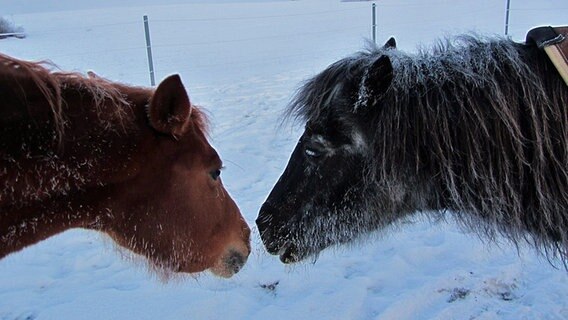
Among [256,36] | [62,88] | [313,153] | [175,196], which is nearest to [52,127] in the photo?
[62,88]

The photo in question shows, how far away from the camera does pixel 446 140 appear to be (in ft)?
5.65

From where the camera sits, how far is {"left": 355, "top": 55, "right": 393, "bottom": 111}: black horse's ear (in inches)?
67.0

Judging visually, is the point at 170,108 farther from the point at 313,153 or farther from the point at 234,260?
the point at 234,260

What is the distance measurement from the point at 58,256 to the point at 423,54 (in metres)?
3.21

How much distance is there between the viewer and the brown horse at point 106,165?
1510 millimetres

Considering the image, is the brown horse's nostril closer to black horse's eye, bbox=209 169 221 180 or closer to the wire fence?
black horse's eye, bbox=209 169 221 180

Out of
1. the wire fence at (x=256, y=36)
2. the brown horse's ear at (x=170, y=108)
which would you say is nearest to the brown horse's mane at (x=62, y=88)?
the brown horse's ear at (x=170, y=108)

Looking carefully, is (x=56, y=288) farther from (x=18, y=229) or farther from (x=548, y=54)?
(x=548, y=54)

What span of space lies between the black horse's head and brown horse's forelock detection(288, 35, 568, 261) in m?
0.02

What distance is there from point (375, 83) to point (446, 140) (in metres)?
0.34

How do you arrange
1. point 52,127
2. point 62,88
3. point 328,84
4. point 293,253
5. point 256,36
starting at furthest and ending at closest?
point 256,36, point 293,253, point 328,84, point 62,88, point 52,127

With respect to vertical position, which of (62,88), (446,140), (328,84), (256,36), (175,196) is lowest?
(256,36)

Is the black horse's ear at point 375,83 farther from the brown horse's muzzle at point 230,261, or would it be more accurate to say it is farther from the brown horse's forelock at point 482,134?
the brown horse's muzzle at point 230,261

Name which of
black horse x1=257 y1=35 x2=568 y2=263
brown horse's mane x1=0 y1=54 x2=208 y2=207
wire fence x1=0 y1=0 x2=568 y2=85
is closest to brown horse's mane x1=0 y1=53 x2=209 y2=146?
brown horse's mane x1=0 y1=54 x2=208 y2=207
